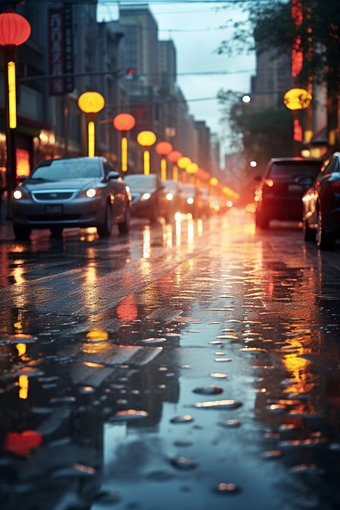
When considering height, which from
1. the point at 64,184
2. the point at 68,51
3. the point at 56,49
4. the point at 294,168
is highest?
the point at 56,49

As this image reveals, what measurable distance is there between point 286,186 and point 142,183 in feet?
30.1

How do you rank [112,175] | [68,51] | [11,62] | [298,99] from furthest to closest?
[68,51], [298,99], [11,62], [112,175]

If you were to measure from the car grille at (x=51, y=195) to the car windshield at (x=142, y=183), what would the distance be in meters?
11.9

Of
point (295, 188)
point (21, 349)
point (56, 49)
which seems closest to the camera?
point (21, 349)

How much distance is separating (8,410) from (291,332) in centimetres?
244

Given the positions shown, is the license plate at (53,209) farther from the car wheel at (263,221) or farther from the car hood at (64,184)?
the car wheel at (263,221)

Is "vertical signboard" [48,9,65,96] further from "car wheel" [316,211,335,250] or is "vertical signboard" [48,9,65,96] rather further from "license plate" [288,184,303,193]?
"car wheel" [316,211,335,250]

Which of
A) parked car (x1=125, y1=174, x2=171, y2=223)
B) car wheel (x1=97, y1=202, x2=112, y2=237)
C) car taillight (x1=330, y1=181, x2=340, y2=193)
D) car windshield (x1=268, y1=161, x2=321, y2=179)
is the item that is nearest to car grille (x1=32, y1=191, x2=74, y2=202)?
car wheel (x1=97, y1=202, x2=112, y2=237)

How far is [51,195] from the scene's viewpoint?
650 inches

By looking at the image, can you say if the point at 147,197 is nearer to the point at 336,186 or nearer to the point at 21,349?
the point at 336,186

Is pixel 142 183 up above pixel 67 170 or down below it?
below

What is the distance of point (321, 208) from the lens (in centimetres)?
1335

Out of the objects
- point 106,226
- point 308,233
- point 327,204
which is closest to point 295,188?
point 308,233

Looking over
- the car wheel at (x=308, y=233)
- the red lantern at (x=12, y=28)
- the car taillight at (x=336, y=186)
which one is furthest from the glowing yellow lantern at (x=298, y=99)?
the car taillight at (x=336, y=186)
